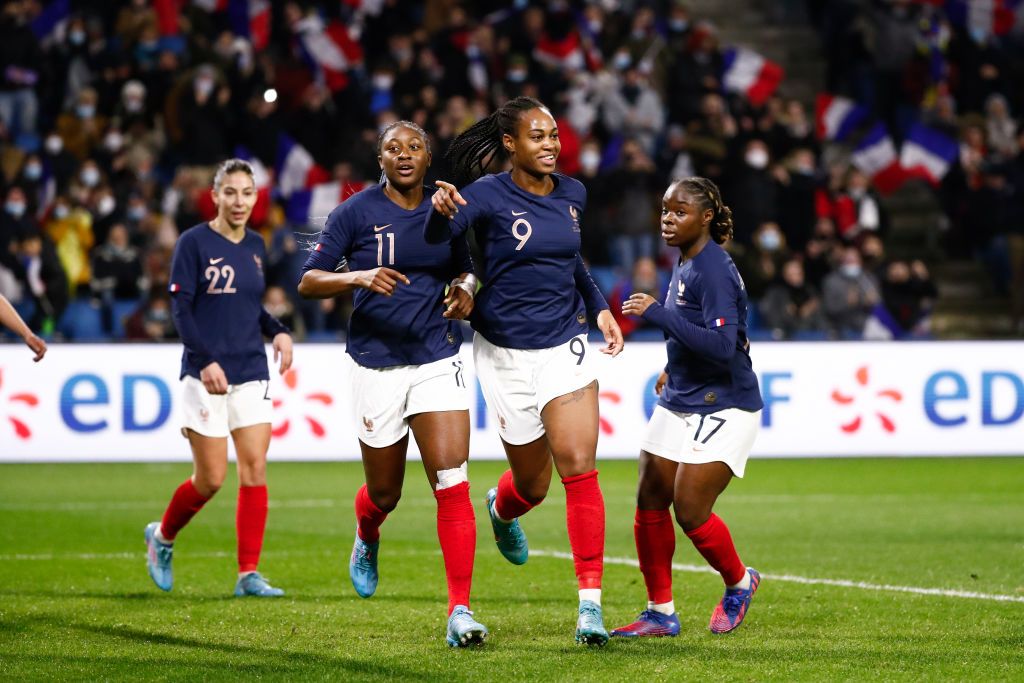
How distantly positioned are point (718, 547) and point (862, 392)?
Answer: 853 cm

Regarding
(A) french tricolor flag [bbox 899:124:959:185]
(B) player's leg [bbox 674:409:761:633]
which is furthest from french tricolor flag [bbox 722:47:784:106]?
(B) player's leg [bbox 674:409:761:633]

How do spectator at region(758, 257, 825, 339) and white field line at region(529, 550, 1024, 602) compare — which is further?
spectator at region(758, 257, 825, 339)

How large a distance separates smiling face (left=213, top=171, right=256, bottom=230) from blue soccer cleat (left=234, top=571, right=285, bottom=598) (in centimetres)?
184

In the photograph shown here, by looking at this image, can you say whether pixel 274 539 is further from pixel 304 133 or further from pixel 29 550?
pixel 304 133

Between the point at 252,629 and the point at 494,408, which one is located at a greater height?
the point at 494,408

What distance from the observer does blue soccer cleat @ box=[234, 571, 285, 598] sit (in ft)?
26.2

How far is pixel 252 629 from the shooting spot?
6883mm

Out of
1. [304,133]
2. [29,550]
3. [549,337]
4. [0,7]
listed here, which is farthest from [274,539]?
[0,7]

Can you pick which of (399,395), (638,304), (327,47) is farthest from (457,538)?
(327,47)

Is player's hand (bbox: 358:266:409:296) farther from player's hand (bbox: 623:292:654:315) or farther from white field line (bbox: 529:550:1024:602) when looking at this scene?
white field line (bbox: 529:550:1024:602)

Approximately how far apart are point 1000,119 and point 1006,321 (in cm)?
313

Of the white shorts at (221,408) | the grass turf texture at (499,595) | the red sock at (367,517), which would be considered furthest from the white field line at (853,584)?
Result: the white shorts at (221,408)

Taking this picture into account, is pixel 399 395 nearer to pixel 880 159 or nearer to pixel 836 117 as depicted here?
pixel 880 159

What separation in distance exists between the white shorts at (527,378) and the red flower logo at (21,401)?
853 centimetres
